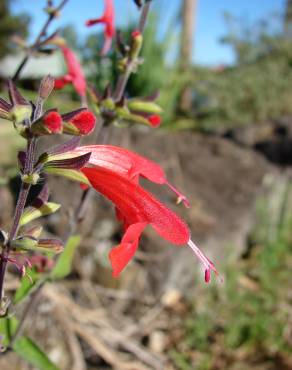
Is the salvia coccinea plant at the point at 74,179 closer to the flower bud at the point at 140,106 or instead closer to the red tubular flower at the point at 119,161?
the red tubular flower at the point at 119,161

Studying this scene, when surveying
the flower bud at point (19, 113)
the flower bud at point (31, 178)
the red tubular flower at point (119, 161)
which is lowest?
the red tubular flower at point (119, 161)

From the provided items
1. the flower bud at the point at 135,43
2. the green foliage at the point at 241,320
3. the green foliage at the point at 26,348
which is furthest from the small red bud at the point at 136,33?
the green foliage at the point at 241,320

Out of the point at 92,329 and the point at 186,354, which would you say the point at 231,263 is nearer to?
the point at 186,354

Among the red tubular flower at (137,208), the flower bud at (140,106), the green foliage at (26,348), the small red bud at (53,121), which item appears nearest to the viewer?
the small red bud at (53,121)

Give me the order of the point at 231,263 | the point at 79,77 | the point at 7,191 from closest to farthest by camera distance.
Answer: the point at 79,77 → the point at 7,191 → the point at 231,263

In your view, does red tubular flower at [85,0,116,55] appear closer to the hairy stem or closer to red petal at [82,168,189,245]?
the hairy stem

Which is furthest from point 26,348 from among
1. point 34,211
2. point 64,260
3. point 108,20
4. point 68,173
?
point 108,20

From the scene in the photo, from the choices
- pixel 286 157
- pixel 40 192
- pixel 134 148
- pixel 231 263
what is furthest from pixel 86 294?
pixel 286 157
